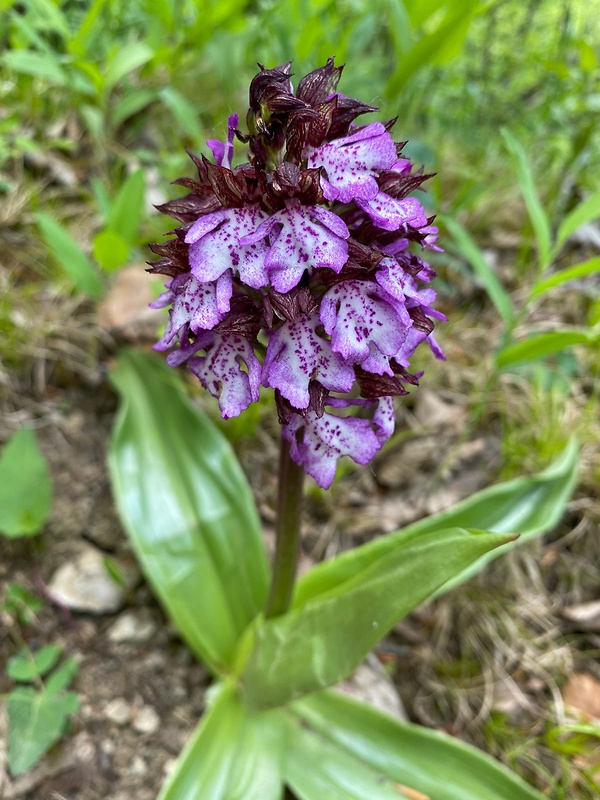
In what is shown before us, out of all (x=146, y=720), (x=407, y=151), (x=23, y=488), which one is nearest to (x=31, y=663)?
(x=146, y=720)

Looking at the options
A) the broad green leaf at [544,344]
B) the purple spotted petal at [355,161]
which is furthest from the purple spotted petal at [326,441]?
the broad green leaf at [544,344]

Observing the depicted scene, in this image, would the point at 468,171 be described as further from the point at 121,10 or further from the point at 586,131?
the point at 121,10

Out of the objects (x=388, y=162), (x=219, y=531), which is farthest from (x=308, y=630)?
(x=388, y=162)

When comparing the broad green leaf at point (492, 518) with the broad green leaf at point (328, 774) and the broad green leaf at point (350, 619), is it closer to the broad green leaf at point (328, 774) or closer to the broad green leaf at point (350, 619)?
the broad green leaf at point (350, 619)

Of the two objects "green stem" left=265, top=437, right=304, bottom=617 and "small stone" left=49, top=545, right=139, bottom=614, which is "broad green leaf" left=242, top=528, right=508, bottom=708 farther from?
"small stone" left=49, top=545, right=139, bottom=614

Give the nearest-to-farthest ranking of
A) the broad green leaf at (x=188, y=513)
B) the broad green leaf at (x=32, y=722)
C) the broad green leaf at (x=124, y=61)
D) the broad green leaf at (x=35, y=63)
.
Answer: the broad green leaf at (x=32, y=722) → the broad green leaf at (x=188, y=513) → the broad green leaf at (x=35, y=63) → the broad green leaf at (x=124, y=61)
